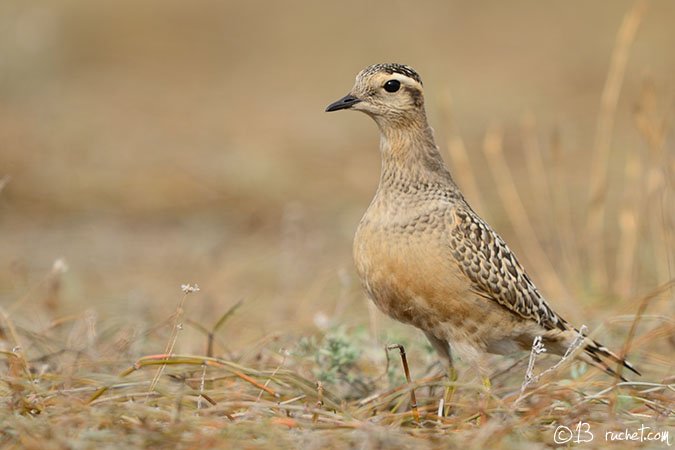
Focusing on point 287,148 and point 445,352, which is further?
point 287,148

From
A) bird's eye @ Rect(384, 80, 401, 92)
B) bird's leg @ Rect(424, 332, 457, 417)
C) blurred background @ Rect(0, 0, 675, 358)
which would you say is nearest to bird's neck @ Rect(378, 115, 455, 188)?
bird's eye @ Rect(384, 80, 401, 92)

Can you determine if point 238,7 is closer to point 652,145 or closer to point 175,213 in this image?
point 175,213

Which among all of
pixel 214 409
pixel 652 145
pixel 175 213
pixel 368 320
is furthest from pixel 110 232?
pixel 214 409

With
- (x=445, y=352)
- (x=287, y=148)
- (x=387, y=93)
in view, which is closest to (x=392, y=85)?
(x=387, y=93)

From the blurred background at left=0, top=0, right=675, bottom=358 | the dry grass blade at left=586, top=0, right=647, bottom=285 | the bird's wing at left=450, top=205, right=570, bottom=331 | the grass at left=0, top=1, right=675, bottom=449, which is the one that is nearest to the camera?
the grass at left=0, top=1, right=675, bottom=449

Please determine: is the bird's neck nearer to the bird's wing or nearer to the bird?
the bird

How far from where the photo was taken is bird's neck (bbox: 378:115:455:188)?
218 inches

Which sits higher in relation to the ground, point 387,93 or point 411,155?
point 387,93

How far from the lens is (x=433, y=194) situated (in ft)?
18.0

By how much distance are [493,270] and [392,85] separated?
104 centimetres

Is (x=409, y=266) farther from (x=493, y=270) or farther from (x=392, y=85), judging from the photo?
(x=392, y=85)

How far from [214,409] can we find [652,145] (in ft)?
11.8

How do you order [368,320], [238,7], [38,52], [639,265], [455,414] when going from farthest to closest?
1. [238,7]
2. [38,52]
3. [639,265]
4. [368,320]
5. [455,414]

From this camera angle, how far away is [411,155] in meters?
5.56
